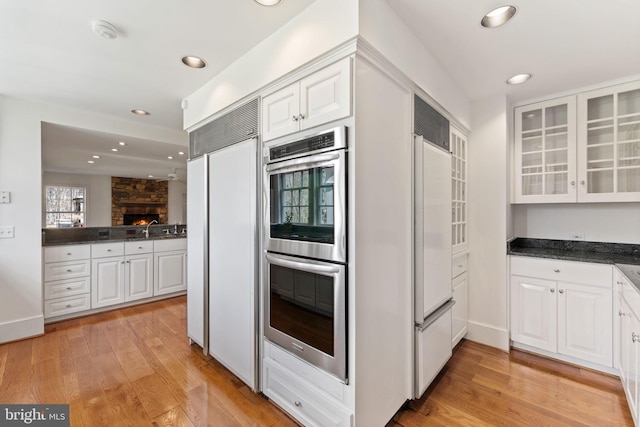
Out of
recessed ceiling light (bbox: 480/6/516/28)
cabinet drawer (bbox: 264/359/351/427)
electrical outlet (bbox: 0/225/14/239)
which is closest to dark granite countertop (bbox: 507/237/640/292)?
recessed ceiling light (bbox: 480/6/516/28)

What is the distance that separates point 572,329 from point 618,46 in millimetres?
2151

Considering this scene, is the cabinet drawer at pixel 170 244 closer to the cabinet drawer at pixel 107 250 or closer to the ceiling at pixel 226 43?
the cabinet drawer at pixel 107 250

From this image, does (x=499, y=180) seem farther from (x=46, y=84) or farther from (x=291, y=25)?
(x=46, y=84)

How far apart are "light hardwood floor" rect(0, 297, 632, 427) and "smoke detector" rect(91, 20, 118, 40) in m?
2.42

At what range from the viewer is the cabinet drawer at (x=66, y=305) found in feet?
11.0

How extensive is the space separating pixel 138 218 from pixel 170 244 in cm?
523

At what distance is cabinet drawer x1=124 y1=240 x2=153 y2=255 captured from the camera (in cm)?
392

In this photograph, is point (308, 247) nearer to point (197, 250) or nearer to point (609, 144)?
point (197, 250)

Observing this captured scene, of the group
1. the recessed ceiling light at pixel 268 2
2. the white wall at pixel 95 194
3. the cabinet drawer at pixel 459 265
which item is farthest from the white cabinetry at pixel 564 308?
the white wall at pixel 95 194

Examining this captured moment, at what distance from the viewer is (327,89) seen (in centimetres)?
152

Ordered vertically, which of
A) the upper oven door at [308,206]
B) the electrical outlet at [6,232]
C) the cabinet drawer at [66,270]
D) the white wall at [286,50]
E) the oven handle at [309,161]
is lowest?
the cabinet drawer at [66,270]

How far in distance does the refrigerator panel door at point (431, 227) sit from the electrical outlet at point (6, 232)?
3.95 m

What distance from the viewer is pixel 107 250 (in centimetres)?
376

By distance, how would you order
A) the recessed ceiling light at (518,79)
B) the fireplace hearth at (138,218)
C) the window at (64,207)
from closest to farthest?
the recessed ceiling light at (518,79), the window at (64,207), the fireplace hearth at (138,218)
